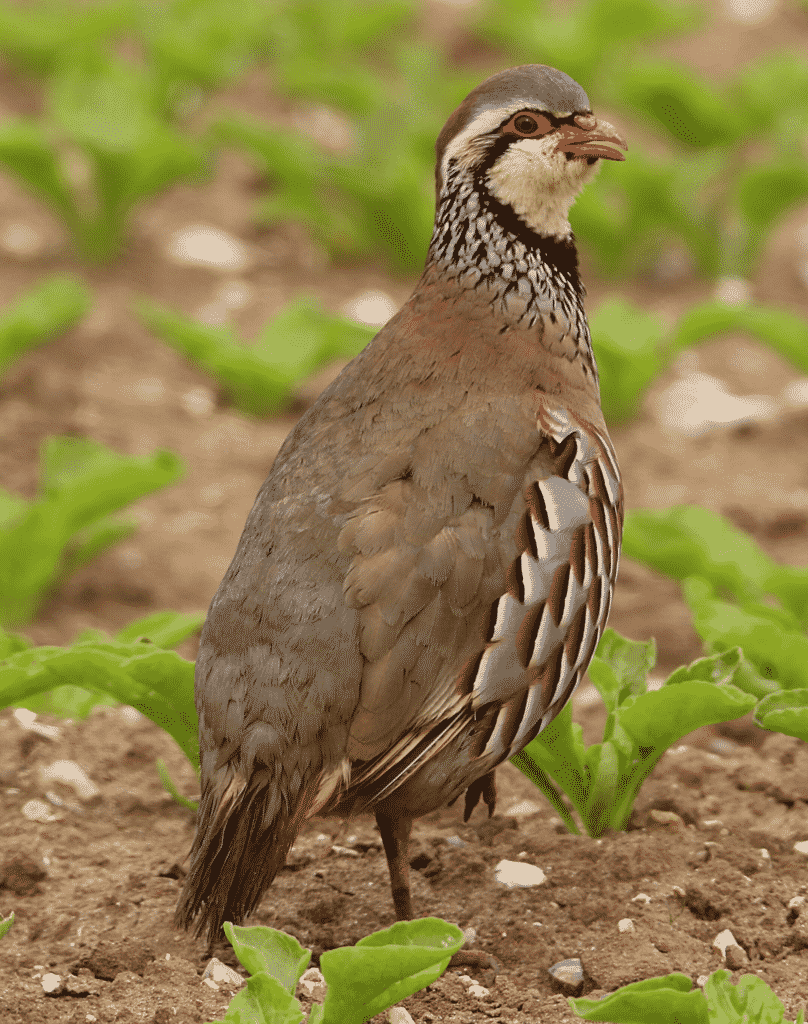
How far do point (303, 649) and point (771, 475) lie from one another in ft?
11.0

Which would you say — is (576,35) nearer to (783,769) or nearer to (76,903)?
(783,769)

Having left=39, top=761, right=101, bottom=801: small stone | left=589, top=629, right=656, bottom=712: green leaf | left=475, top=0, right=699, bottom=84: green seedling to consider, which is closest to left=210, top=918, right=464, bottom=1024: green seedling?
left=589, top=629, right=656, bottom=712: green leaf

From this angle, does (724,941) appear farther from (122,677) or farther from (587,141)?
(587,141)

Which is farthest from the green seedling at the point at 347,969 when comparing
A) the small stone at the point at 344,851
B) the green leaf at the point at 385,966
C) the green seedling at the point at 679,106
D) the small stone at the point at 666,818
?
the green seedling at the point at 679,106

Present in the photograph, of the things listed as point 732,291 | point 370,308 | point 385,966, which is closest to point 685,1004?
point 385,966

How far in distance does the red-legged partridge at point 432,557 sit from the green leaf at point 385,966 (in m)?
0.36

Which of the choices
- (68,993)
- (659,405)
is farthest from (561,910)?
(659,405)

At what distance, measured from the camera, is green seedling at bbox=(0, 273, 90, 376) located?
5.55m

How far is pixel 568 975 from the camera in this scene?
3.09 meters

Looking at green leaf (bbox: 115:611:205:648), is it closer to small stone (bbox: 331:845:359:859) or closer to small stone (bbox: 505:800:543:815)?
small stone (bbox: 331:845:359:859)

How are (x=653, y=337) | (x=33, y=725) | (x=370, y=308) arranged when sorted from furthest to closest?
(x=370, y=308) < (x=653, y=337) < (x=33, y=725)

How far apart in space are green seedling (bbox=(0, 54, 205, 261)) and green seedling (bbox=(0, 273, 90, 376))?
3.27ft

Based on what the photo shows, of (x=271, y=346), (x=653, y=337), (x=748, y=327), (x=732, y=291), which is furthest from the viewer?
(x=732, y=291)

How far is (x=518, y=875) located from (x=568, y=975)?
37cm
